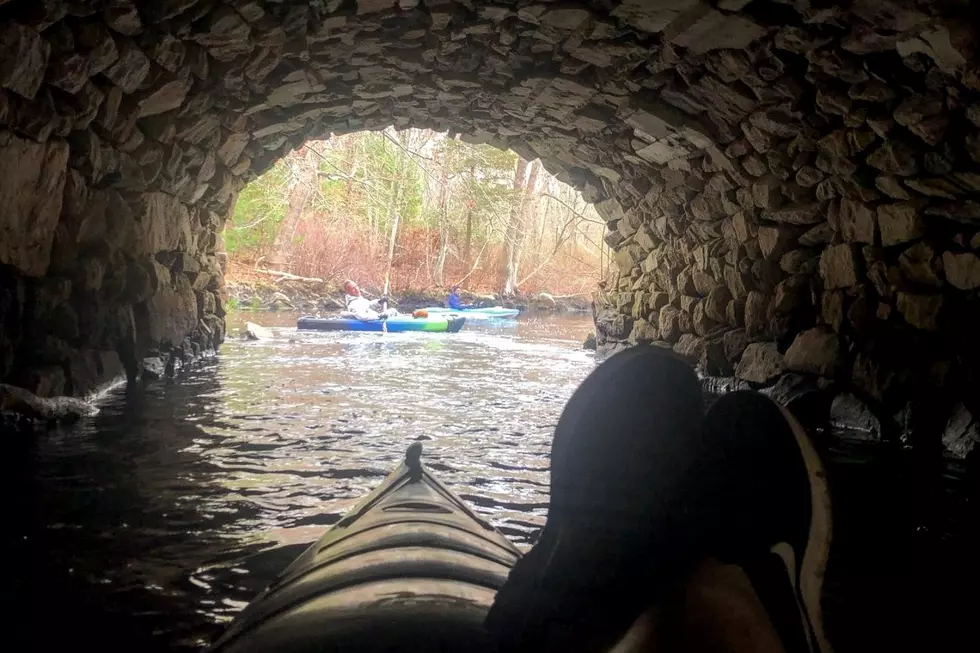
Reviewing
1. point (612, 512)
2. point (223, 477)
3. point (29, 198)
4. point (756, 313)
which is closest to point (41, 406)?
point (29, 198)

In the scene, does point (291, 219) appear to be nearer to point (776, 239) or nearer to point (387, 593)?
point (776, 239)

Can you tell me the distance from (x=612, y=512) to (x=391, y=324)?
1281 cm

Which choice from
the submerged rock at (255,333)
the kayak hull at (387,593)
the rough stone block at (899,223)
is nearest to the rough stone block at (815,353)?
the rough stone block at (899,223)

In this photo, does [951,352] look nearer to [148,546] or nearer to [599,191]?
[148,546]

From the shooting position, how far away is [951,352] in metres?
4.79

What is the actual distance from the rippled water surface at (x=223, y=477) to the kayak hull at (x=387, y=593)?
29.9 inches

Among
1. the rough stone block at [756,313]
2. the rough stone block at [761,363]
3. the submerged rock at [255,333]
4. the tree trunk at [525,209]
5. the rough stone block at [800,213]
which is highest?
the tree trunk at [525,209]

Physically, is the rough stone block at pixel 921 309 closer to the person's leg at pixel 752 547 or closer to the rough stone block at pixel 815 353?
the rough stone block at pixel 815 353

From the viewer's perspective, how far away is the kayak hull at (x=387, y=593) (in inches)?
37.5

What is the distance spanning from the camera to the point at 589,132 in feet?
23.9

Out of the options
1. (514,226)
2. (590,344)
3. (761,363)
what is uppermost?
(514,226)

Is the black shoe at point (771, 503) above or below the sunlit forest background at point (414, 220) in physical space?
below

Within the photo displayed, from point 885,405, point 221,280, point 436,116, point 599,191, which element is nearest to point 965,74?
point 885,405

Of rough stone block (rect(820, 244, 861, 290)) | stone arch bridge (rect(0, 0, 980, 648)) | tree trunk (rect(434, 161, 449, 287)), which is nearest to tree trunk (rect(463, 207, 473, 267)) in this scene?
tree trunk (rect(434, 161, 449, 287))
